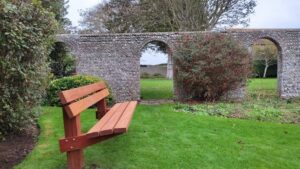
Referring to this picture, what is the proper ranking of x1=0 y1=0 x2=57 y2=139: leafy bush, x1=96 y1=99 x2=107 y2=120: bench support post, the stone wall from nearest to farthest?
1. x1=0 y1=0 x2=57 y2=139: leafy bush
2. x1=96 y1=99 x2=107 y2=120: bench support post
3. the stone wall

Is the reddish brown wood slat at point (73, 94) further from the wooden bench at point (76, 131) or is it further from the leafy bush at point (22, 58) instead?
the leafy bush at point (22, 58)

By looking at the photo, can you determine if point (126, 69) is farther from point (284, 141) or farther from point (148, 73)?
point (148, 73)

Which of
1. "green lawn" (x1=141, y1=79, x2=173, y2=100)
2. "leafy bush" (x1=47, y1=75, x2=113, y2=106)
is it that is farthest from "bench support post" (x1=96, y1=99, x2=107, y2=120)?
"green lawn" (x1=141, y1=79, x2=173, y2=100)

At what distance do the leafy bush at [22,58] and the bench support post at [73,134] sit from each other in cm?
117

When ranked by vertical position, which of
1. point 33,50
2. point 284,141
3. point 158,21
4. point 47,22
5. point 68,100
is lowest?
point 284,141

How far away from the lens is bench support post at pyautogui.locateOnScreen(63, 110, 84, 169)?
4.39 meters

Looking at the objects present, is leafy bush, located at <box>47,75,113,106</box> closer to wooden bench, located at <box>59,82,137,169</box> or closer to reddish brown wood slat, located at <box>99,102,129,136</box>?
reddish brown wood slat, located at <box>99,102,129,136</box>

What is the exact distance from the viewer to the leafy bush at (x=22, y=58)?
5070mm

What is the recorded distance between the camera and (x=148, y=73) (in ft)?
120

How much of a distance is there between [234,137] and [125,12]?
68.4 ft

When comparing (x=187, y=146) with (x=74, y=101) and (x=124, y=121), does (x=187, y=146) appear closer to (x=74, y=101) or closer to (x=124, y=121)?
(x=124, y=121)

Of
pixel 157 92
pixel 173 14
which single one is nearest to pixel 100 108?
pixel 157 92

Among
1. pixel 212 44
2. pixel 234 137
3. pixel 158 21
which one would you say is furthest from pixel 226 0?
pixel 234 137

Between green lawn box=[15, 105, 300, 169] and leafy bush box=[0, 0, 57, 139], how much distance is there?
68 centimetres
